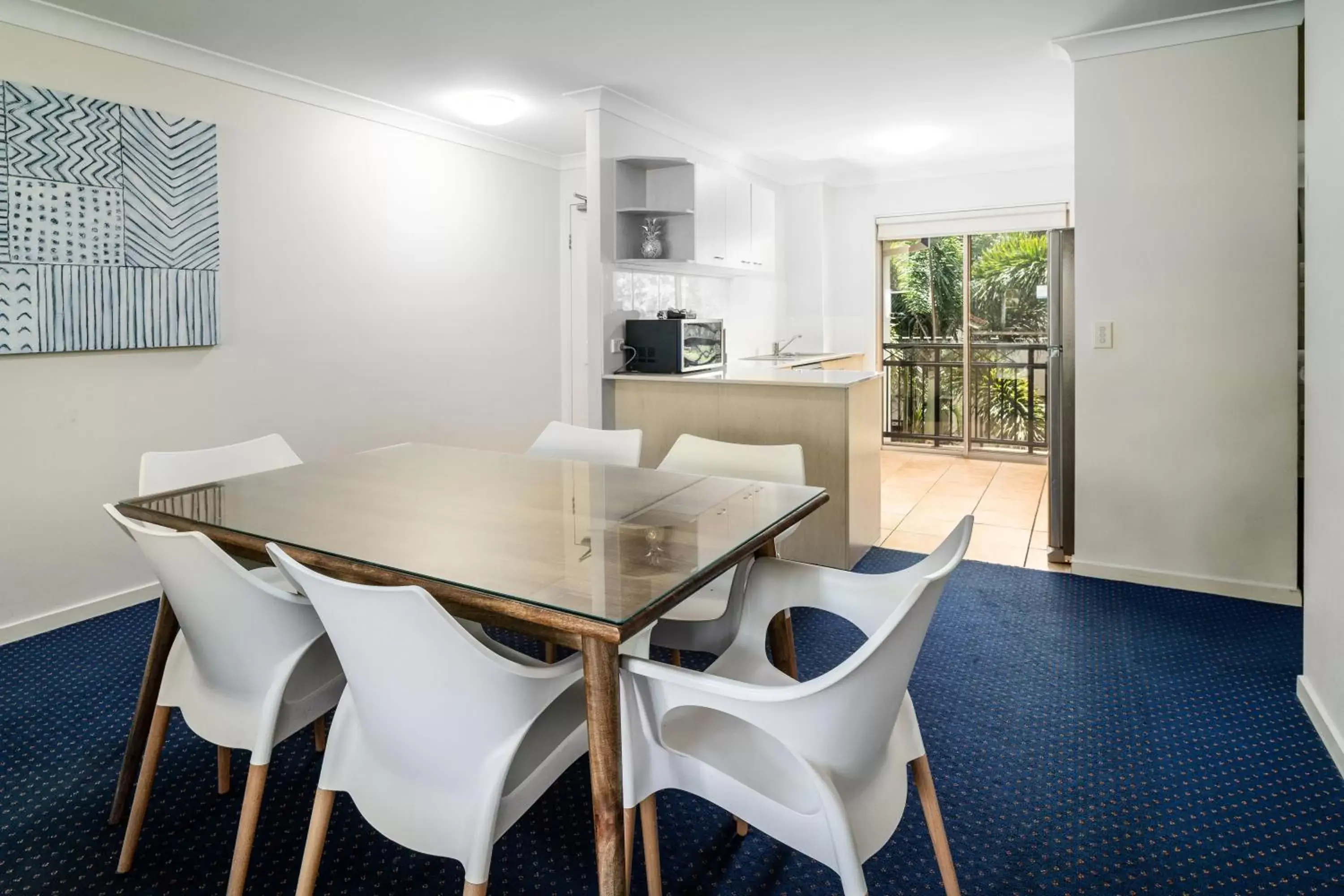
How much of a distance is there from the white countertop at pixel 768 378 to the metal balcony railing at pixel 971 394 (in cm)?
274

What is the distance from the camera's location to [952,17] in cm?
315

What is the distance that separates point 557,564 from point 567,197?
4.39 meters

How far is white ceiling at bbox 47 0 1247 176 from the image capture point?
3.02 metres

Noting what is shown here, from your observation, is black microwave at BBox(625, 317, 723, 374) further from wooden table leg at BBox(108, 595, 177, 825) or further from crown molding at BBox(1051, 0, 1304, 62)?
wooden table leg at BBox(108, 595, 177, 825)

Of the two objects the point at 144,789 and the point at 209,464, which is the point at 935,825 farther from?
the point at 209,464

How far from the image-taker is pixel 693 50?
11.4ft

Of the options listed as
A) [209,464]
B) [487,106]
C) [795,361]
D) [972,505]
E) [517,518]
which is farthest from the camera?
[795,361]

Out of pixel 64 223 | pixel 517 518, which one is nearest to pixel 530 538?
pixel 517 518

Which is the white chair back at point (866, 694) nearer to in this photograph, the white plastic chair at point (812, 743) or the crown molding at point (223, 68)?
the white plastic chair at point (812, 743)

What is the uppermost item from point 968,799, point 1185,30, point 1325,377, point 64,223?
point 1185,30

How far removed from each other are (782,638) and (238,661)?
1201 mm

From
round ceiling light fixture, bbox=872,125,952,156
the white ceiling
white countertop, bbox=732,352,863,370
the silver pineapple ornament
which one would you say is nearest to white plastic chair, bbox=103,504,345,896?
the white ceiling

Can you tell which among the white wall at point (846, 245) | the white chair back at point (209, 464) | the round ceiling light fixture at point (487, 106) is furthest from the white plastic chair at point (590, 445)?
the white wall at point (846, 245)

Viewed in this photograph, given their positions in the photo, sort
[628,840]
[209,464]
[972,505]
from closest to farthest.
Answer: [628,840], [209,464], [972,505]
